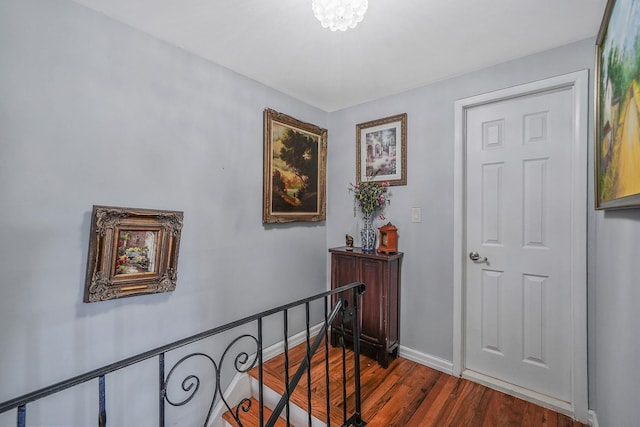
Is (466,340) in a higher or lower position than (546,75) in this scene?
lower

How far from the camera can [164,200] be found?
1.81m

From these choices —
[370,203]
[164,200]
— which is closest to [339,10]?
[164,200]

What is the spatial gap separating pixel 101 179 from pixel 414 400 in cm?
236

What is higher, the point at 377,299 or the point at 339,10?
the point at 339,10

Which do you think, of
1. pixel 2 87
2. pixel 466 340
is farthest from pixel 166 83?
pixel 466 340

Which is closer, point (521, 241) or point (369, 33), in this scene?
point (369, 33)

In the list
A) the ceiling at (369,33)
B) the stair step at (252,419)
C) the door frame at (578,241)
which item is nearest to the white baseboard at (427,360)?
the door frame at (578,241)

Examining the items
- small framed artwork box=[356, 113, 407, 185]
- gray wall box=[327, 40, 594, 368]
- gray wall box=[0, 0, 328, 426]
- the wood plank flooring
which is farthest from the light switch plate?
gray wall box=[0, 0, 328, 426]

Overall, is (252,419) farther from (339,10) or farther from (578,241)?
(339,10)

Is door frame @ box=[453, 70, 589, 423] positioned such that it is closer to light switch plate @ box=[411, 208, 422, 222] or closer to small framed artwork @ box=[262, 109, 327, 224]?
light switch plate @ box=[411, 208, 422, 222]

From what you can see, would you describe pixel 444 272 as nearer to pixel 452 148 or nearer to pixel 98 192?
pixel 452 148

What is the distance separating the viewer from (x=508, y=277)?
204 centimetres

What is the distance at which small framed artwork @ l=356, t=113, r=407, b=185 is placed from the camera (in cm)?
250

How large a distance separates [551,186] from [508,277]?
68cm
